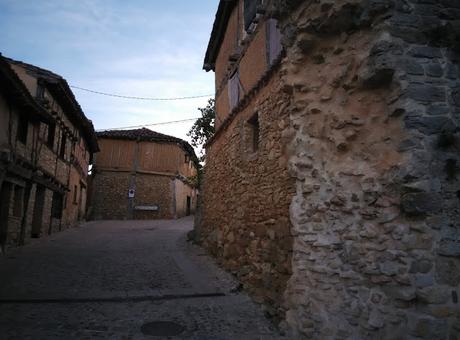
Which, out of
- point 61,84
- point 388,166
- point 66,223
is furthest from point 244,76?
point 66,223

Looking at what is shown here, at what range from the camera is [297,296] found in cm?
430

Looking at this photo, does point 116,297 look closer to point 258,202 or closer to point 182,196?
point 258,202

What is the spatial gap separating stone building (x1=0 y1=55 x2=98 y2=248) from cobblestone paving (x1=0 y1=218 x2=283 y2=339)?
141 cm

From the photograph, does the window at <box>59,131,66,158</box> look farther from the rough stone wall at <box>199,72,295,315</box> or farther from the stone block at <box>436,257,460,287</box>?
the stone block at <box>436,257,460,287</box>

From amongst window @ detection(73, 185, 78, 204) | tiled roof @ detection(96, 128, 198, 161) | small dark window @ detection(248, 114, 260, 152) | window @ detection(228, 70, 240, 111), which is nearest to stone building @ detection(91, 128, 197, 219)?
tiled roof @ detection(96, 128, 198, 161)

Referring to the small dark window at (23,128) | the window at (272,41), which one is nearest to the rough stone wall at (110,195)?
the small dark window at (23,128)

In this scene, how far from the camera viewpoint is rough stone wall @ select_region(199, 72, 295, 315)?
17.7 feet

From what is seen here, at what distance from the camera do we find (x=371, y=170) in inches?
150

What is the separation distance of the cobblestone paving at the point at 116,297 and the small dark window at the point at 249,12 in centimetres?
540

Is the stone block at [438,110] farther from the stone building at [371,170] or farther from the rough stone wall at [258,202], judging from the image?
the rough stone wall at [258,202]

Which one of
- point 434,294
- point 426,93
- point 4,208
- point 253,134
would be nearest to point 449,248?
point 434,294

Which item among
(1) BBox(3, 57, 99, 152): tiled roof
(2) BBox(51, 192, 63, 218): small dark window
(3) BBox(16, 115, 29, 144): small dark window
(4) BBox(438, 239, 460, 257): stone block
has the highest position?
(1) BBox(3, 57, 99, 152): tiled roof

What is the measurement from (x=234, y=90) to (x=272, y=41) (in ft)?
7.89

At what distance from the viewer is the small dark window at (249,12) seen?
761cm
